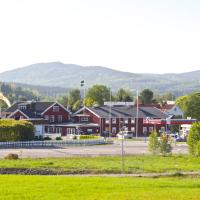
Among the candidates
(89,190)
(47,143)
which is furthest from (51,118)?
(89,190)

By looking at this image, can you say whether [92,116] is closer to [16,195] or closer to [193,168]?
[193,168]

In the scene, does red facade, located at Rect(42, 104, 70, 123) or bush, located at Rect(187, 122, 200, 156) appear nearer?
bush, located at Rect(187, 122, 200, 156)

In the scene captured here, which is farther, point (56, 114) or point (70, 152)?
point (56, 114)

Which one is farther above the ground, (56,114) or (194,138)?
(56,114)

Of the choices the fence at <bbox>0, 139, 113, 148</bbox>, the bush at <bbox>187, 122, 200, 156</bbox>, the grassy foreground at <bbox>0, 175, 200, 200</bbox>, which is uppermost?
the bush at <bbox>187, 122, 200, 156</bbox>

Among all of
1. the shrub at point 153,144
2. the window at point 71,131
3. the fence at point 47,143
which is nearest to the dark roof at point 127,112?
the window at point 71,131

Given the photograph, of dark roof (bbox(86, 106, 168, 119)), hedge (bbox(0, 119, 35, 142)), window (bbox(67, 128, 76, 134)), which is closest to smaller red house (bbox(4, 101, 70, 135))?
window (bbox(67, 128, 76, 134))

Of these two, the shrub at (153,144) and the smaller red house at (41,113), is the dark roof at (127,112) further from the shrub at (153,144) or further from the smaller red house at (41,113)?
the shrub at (153,144)

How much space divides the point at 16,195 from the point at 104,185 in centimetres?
507

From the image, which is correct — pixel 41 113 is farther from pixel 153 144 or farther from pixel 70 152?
pixel 153 144

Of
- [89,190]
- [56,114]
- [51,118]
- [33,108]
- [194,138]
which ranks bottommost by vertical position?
[89,190]

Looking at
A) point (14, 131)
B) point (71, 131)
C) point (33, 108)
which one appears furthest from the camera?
point (33, 108)

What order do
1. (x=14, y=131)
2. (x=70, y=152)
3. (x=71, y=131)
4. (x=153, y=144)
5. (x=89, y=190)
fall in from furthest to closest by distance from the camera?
(x=71, y=131)
(x=14, y=131)
(x=70, y=152)
(x=153, y=144)
(x=89, y=190)

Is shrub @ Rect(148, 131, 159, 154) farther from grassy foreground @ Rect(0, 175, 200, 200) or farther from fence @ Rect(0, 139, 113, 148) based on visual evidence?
grassy foreground @ Rect(0, 175, 200, 200)
